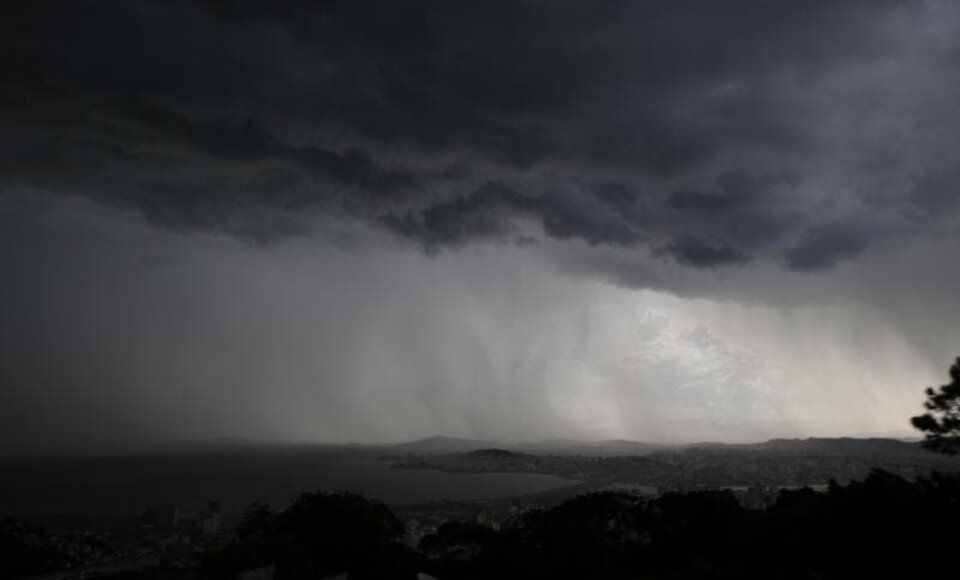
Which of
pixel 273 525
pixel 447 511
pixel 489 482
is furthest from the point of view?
pixel 489 482

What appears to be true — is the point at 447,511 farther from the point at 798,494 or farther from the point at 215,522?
the point at 798,494

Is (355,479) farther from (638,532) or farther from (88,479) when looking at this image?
(638,532)

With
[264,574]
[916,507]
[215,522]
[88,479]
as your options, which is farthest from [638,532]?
[88,479]

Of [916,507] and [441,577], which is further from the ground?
[916,507]

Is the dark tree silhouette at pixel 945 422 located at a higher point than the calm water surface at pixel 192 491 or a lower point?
higher

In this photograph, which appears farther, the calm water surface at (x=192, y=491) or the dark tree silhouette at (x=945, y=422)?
the calm water surface at (x=192, y=491)

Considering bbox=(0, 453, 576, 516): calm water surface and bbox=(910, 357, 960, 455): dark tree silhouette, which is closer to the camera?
bbox=(910, 357, 960, 455): dark tree silhouette

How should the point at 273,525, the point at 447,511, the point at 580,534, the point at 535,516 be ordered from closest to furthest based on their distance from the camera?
the point at 580,534, the point at 273,525, the point at 535,516, the point at 447,511

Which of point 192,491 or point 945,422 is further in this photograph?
point 192,491

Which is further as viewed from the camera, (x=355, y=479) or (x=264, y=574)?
(x=355, y=479)

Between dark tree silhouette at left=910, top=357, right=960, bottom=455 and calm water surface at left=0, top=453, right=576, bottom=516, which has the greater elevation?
dark tree silhouette at left=910, top=357, right=960, bottom=455
